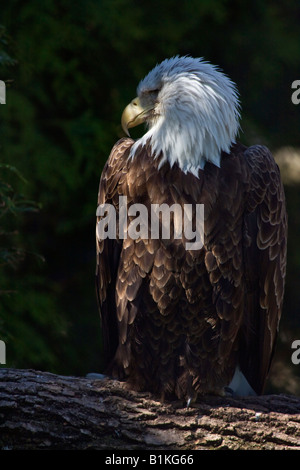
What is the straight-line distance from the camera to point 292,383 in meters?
5.17

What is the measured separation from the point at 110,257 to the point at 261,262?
2.22 ft

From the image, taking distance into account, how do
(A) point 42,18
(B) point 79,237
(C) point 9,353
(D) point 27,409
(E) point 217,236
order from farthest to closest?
(B) point 79,237 → (A) point 42,18 → (C) point 9,353 → (E) point 217,236 → (D) point 27,409

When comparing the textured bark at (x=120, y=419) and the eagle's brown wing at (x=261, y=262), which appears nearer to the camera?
the textured bark at (x=120, y=419)

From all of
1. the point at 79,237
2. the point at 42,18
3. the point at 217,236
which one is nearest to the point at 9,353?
the point at 79,237

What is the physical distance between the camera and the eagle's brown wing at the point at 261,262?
122 inches

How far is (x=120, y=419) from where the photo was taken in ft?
9.11

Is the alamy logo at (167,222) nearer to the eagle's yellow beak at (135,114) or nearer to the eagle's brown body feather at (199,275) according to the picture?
the eagle's brown body feather at (199,275)

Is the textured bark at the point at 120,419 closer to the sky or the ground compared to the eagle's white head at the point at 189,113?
closer to the ground

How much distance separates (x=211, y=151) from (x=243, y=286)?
59 cm

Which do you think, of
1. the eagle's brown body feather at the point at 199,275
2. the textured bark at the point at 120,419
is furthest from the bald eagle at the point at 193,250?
the textured bark at the point at 120,419

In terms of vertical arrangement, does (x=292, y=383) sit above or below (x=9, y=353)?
below

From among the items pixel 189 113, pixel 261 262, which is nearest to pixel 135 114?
pixel 189 113

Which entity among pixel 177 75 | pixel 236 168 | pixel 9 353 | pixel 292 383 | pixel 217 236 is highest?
pixel 177 75
